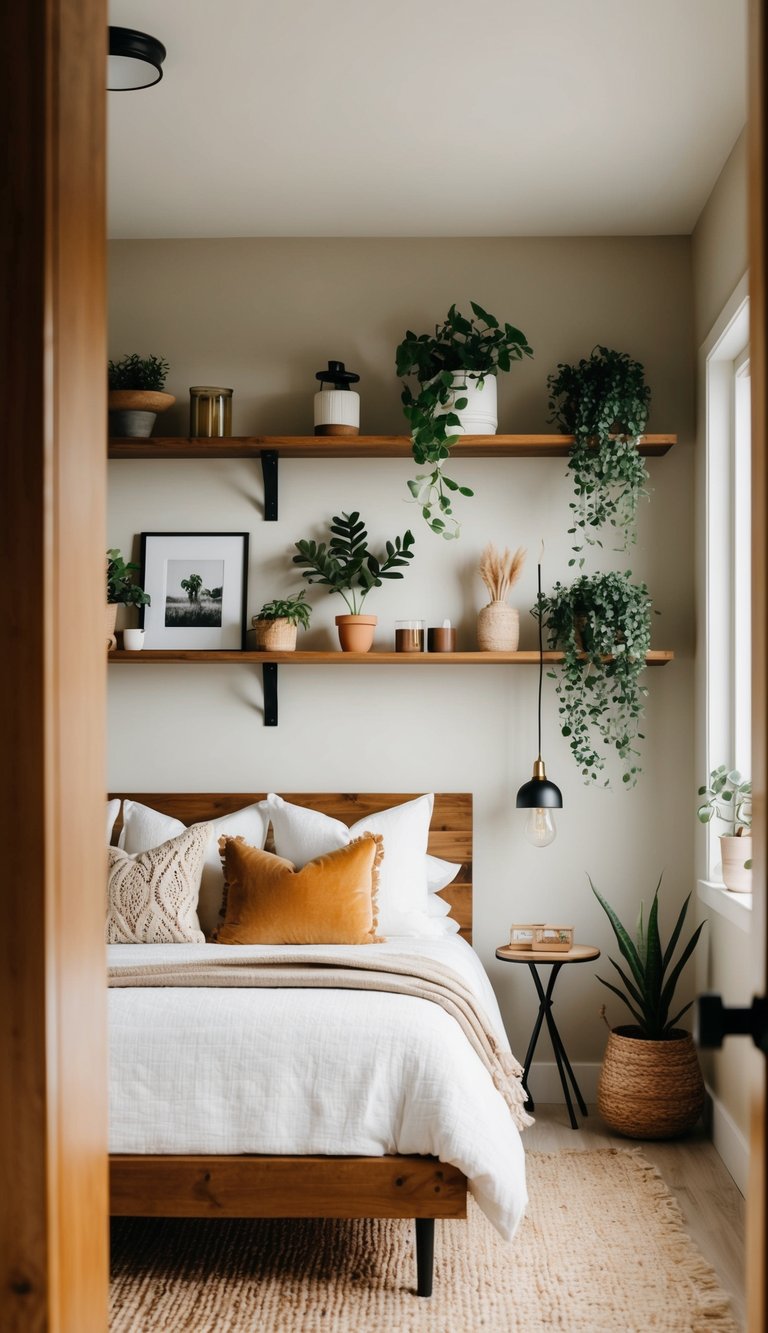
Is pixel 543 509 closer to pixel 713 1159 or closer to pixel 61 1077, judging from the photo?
pixel 713 1159

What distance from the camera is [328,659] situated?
4.16m

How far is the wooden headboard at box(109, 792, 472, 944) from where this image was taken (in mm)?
4285

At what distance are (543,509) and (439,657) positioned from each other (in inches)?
27.4

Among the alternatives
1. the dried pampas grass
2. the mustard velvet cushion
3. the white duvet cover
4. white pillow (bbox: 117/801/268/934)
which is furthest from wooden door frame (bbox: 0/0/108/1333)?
Answer: the dried pampas grass

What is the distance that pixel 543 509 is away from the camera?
436 cm

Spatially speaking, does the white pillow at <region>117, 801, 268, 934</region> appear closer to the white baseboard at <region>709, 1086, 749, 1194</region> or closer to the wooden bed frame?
the wooden bed frame

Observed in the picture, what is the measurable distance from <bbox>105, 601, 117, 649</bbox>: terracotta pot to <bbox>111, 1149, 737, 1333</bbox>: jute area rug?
183cm


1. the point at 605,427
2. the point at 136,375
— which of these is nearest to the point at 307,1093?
the point at 605,427

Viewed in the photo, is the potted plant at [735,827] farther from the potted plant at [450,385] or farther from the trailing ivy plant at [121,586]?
the trailing ivy plant at [121,586]

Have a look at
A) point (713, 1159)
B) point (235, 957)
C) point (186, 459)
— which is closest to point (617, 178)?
point (186, 459)

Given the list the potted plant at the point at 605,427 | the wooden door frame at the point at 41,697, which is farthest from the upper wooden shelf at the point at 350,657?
the wooden door frame at the point at 41,697

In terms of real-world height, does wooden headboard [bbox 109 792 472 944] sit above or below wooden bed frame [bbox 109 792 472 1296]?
above

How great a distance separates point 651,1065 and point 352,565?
6.31ft

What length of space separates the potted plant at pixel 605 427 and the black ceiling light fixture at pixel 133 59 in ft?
5.54
